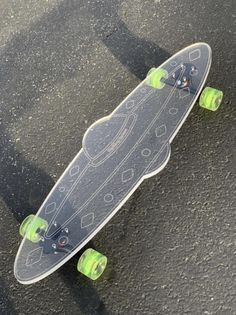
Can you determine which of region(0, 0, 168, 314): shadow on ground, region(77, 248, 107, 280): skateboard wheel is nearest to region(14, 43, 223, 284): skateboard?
region(77, 248, 107, 280): skateboard wheel

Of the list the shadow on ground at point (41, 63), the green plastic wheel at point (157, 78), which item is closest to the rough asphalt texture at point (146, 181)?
the shadow on ground at point (41, 63)

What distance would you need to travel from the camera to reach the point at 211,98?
68.1 inches

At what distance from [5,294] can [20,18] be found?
1.49 metres

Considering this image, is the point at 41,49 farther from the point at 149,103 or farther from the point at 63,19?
the point at 149,103

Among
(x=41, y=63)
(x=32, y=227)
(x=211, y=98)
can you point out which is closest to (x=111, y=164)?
(x=32, y=227)

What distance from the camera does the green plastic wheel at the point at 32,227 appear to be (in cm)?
149

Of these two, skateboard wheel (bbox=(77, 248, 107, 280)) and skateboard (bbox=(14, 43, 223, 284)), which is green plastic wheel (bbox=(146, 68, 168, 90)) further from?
skateboard wheel (bbox=(77, 248, 107, 280))

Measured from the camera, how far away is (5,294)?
1481 mm

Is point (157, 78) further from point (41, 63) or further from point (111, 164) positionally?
point (41, 63)

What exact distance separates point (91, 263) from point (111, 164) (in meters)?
0.41

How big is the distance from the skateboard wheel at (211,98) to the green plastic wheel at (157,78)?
0.18 meters

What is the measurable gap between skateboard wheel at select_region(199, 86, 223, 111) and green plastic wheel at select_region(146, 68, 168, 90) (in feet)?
0.60

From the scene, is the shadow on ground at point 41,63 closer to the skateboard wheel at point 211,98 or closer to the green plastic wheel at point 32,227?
the green plastic wheel at point 32,227

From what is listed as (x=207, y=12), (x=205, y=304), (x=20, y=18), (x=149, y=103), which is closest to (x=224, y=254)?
(x=205, y=304)
